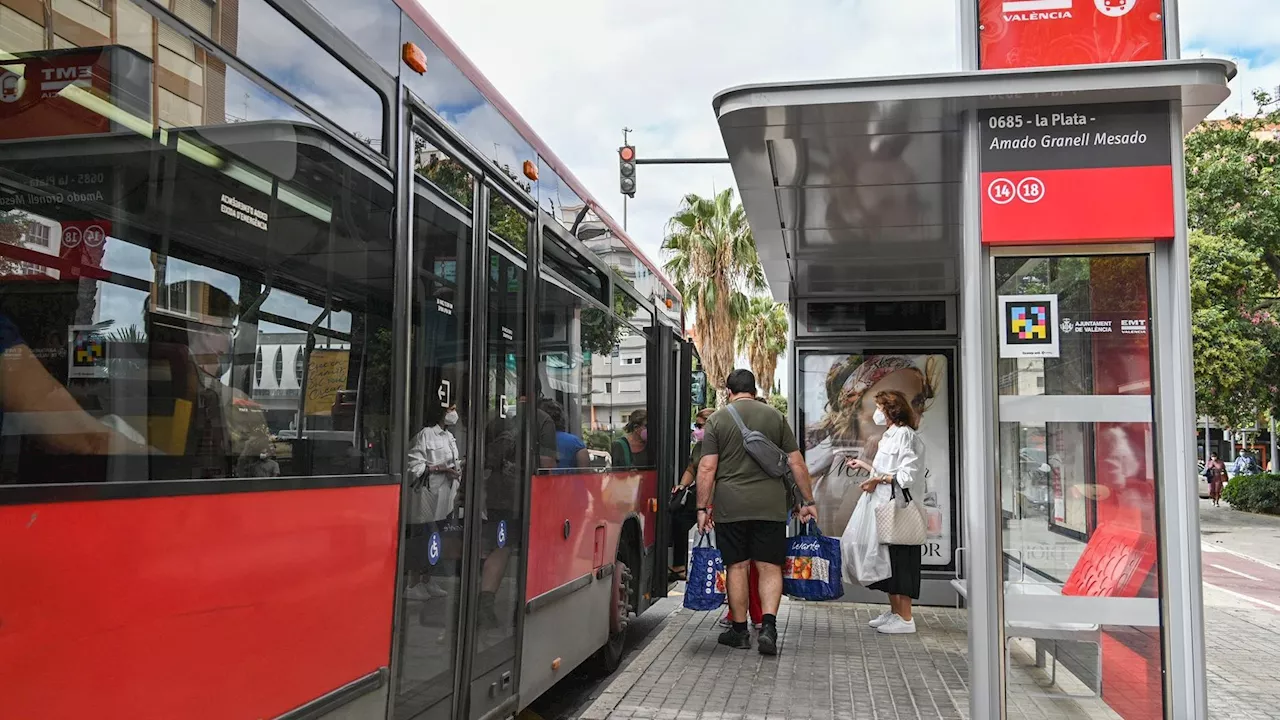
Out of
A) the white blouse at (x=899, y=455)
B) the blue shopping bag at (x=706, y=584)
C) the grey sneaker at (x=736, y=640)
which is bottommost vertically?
the grey sneaker at (x=736, y=640)

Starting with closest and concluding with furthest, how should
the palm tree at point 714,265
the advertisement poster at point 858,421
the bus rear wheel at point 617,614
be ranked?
the bus rear wheel at point 617,614, the advertisement poster at point 858,421, the palm tree at point 714,265

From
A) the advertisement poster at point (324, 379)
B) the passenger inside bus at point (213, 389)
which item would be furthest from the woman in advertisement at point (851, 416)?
the passenger inside bus at point (213, 389)

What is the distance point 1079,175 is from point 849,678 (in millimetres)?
3456

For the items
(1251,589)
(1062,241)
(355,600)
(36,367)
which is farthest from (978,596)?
(1251,589)

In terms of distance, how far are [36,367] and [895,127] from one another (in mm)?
4105

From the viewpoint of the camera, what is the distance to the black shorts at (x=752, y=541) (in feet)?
23.6

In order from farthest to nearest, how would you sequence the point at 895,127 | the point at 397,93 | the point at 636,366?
the point at 636,366
the point at 895,127
the point at 397,93

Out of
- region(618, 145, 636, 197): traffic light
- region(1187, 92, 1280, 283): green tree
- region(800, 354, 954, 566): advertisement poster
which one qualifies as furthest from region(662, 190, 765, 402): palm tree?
region(800, 354, 954, 566): advertisement poster

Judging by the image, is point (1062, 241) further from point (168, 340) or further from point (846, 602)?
point (846, 602)

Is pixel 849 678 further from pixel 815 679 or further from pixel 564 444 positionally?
pixel 564 444

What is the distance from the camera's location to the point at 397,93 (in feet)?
12.4

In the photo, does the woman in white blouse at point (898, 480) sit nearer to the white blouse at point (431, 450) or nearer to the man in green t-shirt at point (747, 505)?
the man in green t-shirt at point (747, 505)

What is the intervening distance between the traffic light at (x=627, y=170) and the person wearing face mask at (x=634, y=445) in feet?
25.8

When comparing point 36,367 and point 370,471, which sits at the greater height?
point 36,367
